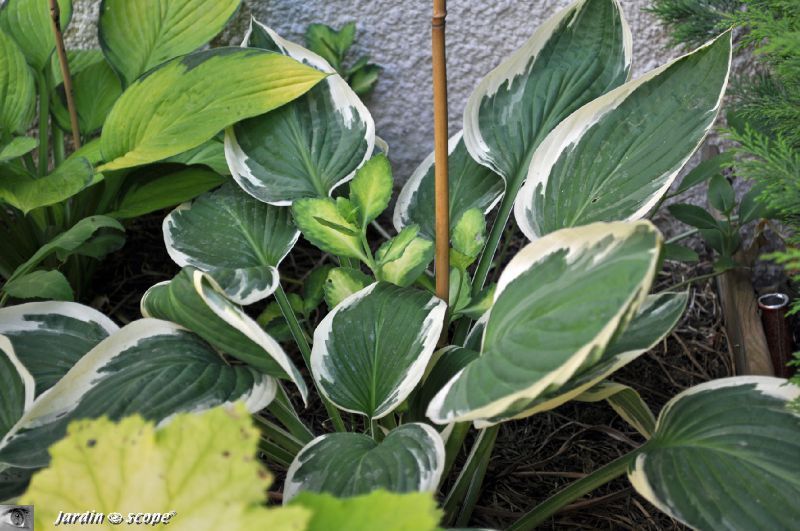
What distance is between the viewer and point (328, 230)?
890 mm

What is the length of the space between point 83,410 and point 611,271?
50 centimetres

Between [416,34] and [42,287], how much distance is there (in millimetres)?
658

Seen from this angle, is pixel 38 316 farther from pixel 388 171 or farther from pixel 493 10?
pixel 493 10

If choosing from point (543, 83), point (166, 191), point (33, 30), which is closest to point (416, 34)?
point (543, 83)

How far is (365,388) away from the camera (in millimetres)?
819

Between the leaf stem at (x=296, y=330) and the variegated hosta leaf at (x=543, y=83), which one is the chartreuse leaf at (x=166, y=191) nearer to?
the leaf stem at (x=296, y=330)

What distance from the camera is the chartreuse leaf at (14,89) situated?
1.10m

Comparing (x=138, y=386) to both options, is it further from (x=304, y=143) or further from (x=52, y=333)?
(x=304, y=143)

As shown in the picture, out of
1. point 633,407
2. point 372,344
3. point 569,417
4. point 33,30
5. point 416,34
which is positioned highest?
point 33,30

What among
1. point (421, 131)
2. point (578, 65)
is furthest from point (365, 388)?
point (421, 131)

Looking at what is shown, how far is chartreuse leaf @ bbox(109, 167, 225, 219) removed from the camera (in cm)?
114

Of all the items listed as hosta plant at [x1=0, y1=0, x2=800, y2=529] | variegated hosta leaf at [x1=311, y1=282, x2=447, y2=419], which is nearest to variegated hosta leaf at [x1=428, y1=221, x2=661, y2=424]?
hosta plant at [x1=0, y1=0, x2=800, y2=529]

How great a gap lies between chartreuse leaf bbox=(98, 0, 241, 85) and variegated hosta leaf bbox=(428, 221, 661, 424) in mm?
656

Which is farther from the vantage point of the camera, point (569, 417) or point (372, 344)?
point (569, 417)
